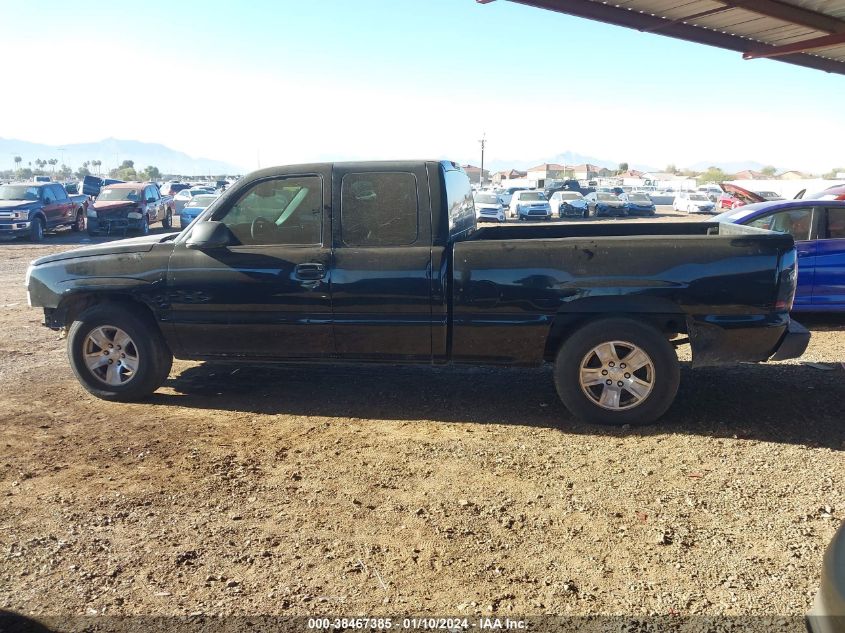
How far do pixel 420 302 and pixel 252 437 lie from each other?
1.58m

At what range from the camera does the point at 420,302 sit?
5078mm

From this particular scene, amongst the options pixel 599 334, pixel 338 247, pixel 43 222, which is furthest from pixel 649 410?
pixel 43 222

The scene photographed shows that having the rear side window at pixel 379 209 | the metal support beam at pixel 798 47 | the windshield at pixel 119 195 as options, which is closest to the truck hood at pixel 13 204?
the windshield at pixel 119 195

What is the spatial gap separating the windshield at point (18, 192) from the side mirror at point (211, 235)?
62.9 ft

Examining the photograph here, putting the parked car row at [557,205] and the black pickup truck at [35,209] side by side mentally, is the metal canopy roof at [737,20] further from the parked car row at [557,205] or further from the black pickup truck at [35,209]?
the parked car row at [557,205]

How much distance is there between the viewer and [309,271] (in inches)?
204

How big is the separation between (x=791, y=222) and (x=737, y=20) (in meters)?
4.86

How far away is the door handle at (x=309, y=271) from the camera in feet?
17.0

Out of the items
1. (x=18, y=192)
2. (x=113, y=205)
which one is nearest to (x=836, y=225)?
(x=113, y=205)

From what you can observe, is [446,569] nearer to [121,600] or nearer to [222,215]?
[121,600]

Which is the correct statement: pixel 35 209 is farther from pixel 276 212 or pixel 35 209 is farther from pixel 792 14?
pixel 792 14

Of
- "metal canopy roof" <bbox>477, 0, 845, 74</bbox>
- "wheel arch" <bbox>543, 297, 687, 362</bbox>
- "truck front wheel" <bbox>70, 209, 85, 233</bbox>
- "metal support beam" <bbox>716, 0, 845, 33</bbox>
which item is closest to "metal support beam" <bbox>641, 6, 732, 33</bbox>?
"metal canopy roof" <bbox>477, 0, 845, 74</bbox>

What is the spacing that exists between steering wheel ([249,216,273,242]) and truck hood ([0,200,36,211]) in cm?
1847

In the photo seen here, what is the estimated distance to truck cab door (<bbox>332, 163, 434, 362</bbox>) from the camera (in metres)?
5.09
